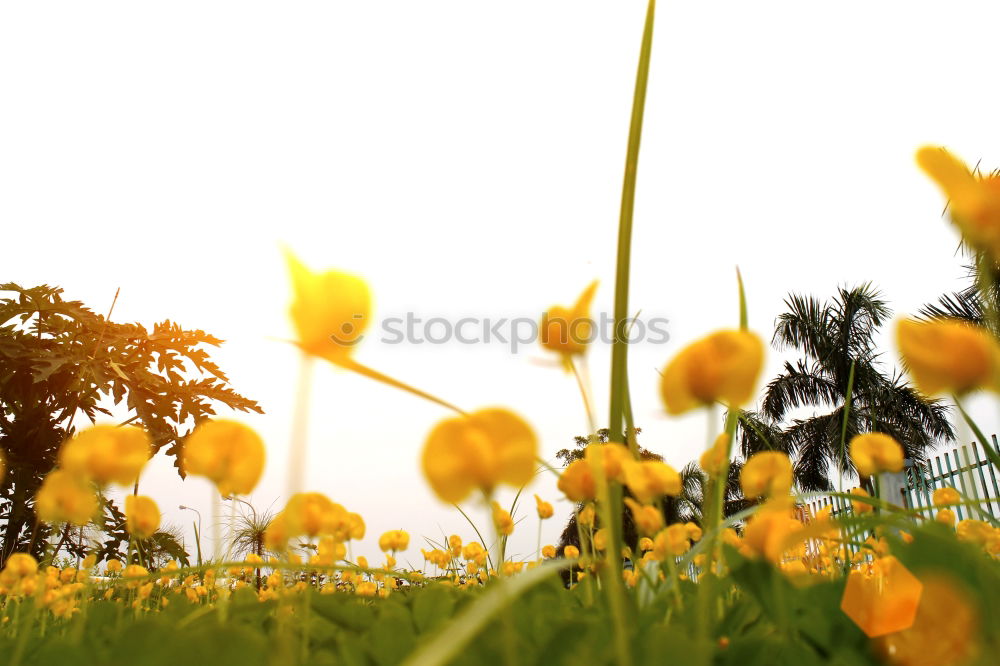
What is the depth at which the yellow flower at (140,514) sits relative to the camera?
0.91 meters

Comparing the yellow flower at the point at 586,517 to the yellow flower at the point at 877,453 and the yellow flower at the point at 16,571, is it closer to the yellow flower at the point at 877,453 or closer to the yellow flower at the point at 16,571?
the yellow flower at the point at 877,453

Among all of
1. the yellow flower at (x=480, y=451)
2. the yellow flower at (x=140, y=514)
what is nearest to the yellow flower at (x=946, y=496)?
the yellow flower at (x=480, y=451)

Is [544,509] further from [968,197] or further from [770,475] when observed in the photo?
[968,197]

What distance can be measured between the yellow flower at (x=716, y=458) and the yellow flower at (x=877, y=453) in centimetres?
18

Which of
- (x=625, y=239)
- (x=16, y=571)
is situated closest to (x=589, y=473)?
(x=625, y=239)

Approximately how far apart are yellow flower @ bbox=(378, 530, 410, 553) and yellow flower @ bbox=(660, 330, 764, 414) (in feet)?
4.17

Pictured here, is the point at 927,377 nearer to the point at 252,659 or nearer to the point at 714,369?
the point at 714,369

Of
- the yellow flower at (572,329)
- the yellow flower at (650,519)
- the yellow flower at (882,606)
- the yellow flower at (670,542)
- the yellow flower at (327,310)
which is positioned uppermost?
the yellow flower at (572,329)

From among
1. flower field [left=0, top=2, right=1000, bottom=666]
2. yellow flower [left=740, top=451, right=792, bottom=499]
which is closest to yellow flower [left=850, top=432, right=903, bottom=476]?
flower field [left=0, top=2, right=1000, bottom=666]

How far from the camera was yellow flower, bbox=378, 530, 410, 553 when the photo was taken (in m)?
1.62

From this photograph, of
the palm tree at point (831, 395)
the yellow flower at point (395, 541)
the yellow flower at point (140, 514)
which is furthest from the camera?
the palm tree at point (831, 395)

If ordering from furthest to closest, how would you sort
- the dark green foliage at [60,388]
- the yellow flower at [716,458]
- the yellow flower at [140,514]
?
the dark green foliage at [60,388] < the yellow flower at [140,514] < the yellow flower at [716,458]

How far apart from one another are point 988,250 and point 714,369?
0.25 metres

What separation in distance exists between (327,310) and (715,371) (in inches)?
11.3
